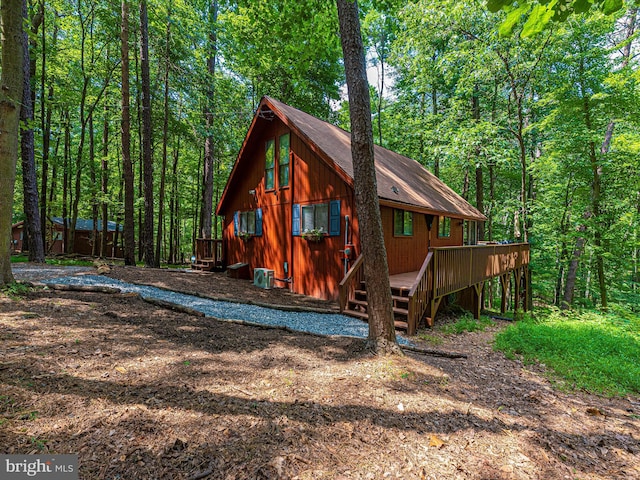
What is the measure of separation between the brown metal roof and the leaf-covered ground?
501cm

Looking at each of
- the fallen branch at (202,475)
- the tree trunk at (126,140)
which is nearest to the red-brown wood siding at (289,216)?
the tree trunk at (126,140)

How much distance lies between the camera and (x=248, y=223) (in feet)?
38.6

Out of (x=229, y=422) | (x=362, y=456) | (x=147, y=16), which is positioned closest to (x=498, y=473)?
(x=362, y=456)

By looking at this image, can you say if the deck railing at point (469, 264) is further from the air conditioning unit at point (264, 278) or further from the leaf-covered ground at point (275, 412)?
the air conditioning unit at point (264, 278)

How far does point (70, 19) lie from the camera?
15.7 meters

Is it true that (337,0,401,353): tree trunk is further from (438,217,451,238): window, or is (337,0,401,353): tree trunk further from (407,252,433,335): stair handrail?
(438,217,451,238): window

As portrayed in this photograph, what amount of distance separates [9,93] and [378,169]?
8.72m

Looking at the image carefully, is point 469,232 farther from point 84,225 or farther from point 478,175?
point 84,225

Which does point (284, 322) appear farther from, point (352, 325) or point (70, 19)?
point (70, 19)

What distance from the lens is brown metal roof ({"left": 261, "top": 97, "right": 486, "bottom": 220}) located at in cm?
838

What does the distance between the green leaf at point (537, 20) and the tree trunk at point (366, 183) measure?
1973 mm

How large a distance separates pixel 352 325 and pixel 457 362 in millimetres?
2167

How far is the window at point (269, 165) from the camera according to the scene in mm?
10742

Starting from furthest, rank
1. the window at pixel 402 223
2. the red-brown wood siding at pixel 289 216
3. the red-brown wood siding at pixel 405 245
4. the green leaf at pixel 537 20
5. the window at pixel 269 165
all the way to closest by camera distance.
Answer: the window at pixel 269 165 → the window at pixel 402 223 → the red-brown wood siding at pixel 405 245 → the red-brown wood siding at pixel 289 216 → the green leaf at pixel 537 20
